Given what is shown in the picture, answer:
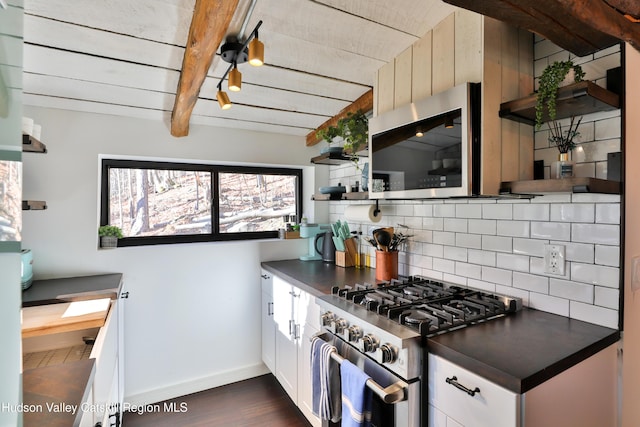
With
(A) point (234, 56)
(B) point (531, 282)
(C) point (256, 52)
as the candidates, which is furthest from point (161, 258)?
(B) point (531, 282)

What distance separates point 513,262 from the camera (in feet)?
5.09

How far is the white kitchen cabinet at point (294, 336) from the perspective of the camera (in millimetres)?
1983

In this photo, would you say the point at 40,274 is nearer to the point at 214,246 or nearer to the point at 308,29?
the point at 214,246

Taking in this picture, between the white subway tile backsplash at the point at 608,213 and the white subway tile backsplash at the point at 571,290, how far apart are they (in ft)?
0.87

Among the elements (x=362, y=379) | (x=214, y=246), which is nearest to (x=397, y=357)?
(x=362, y=379)

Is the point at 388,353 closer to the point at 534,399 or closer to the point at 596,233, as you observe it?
the point at 534,399

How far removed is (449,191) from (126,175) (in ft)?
7.71

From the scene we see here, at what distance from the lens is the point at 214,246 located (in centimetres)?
262

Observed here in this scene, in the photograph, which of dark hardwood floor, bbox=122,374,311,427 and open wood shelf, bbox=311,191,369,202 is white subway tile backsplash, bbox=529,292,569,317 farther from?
dark hardwood floor, bbox=122,374,311,427

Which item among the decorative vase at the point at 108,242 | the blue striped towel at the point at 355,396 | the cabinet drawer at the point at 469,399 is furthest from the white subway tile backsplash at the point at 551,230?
the decorative vase at the point at 108,242

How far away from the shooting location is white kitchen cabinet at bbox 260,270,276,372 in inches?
100

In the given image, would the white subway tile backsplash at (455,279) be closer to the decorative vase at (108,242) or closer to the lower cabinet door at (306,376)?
the lower cabinet door at (306,376)

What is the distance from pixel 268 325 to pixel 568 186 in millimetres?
2221

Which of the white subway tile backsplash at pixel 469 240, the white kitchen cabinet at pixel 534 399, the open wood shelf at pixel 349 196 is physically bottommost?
the white kitchen cabinet at pixel 534 399
